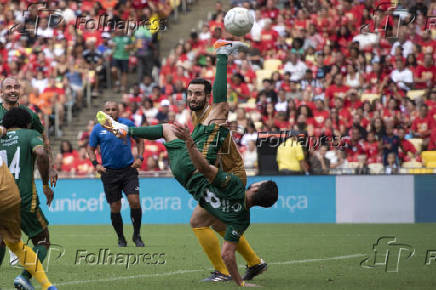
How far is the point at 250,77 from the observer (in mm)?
22516

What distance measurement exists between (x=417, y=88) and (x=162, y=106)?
6.35 meters

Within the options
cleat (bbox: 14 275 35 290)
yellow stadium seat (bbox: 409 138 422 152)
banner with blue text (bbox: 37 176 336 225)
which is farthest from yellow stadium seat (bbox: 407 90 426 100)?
cleat (bbox: 14 275 35 290)

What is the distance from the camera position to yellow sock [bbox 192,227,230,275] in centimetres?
894

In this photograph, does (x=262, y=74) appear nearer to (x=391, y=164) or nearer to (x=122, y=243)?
(x=391, y=164)

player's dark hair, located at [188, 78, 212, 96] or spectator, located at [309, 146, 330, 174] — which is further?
spectator, located at [309, 146, 330, 174]

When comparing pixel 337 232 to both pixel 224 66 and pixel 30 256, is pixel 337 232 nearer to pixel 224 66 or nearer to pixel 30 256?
pixel 224 66

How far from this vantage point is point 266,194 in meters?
8.29

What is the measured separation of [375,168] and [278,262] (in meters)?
8.10

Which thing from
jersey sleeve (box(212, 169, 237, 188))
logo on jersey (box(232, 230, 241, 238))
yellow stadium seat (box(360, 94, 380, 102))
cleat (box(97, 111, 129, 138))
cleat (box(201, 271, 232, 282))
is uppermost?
cleat (box(97, 111, 129, 138))

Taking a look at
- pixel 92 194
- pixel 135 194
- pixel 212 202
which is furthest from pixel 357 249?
pixel 92 194

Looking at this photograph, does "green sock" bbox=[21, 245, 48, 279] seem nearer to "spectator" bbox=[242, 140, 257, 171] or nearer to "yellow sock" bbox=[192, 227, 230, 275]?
"yellow sock" bbox=[192, 227, 230, 275]

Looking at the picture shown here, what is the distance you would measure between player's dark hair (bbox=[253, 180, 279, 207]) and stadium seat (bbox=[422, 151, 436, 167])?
1050 centimetres

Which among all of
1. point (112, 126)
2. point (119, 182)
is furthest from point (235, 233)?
point (119, 182)

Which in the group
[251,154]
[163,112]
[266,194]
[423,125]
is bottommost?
[251,154]
